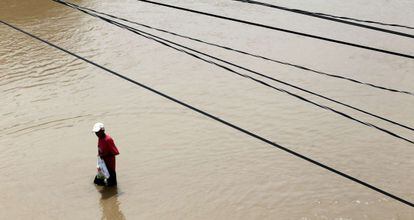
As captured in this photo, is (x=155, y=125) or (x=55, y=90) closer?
(x=155, y=125)

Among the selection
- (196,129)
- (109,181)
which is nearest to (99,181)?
(109,181)

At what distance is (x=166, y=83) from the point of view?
13.0m

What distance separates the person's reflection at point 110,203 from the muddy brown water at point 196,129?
26mm

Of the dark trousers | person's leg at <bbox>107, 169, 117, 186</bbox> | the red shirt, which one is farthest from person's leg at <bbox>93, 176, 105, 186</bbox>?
the red shirt

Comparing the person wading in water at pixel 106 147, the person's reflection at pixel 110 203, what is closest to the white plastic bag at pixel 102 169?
the person wading in water at pixel 106 147

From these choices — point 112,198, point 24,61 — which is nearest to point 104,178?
point 112,198

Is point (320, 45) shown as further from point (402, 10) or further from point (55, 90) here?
point (55, 90)

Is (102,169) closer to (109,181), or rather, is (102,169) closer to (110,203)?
(109,181)

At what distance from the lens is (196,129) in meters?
10.6

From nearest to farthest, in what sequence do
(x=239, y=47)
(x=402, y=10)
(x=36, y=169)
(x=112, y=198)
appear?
(x=112, y=198)
(x=36, y=169)
(x=239, y=47)
(x=402, y=10)

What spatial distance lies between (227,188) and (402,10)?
44.4 ft

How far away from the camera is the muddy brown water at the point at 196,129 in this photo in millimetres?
8156

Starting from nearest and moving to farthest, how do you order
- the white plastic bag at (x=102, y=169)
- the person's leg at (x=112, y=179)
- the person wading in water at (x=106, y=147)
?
the person wading in water at (x=106, y=147) → the white plastic bag at (x=102, y=169) → the person's leg at (x=112, y=179)

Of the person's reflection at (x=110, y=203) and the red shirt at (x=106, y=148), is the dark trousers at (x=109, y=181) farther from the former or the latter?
the red shirt at (x=106, y=148)
